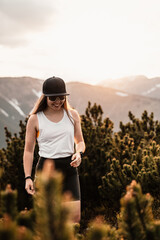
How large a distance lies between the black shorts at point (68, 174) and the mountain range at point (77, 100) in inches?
3291

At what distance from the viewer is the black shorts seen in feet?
8.57

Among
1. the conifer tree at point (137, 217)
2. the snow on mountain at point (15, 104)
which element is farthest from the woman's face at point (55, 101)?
the snow on mountain at point (15, 104)

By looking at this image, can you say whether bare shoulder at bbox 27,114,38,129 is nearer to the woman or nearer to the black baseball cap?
the woman

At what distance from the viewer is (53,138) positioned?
2.62 metres

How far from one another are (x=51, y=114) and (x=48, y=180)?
2.14 metres

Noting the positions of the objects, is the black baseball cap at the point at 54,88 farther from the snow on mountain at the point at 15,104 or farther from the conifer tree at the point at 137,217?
the snow on mountain at the point at 15,104

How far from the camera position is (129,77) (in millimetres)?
199750

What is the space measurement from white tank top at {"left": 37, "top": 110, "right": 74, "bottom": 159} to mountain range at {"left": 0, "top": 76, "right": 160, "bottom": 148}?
274 ft

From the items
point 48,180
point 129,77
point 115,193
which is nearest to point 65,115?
point 48,180

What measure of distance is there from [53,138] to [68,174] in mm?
440

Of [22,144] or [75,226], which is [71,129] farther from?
[22,144]

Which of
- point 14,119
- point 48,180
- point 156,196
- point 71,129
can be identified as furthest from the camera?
point 14,119

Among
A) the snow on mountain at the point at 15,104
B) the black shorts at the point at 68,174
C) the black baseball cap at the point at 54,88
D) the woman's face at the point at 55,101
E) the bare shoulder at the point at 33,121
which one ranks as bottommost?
the black shorts at the point at 68,174

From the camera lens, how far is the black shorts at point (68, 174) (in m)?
2.61
